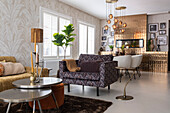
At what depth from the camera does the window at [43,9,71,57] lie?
5.88 metres

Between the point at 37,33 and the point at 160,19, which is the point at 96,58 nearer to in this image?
the point at 37,33

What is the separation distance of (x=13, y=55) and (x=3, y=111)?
2.30 meters

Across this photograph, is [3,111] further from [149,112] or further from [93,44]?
[93,44]

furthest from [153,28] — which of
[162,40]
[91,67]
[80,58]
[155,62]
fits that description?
[91,67]

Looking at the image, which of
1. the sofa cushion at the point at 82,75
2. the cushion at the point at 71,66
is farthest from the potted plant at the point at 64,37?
the sofa cushion at the point at 82,75

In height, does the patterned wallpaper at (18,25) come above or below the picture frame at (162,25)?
below

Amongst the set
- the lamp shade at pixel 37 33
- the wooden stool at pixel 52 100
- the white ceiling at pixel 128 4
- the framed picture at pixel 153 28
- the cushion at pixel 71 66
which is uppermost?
the white ceiling at pixel 128 4

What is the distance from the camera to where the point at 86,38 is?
8688 mm


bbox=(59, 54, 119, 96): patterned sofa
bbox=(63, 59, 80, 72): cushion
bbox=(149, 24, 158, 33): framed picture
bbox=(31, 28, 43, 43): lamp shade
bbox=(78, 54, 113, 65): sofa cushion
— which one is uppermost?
bbox=(149, 24, 158, 33): framed picture

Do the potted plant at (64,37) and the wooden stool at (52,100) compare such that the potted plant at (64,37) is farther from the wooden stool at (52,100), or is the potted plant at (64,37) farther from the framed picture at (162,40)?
the framed picture at (162,40)

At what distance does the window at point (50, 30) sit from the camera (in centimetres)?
588

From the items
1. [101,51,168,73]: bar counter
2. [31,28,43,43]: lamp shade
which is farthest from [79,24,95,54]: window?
[31,28,43,43]: lamp shade

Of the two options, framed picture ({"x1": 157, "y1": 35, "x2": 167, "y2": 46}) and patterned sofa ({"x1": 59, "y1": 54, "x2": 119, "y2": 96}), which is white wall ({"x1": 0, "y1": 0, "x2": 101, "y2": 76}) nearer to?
patterned sofa ({"x1": 59, "y1": 54, "x2": 119, "y2": 96})

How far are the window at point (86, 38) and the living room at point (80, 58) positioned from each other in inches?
2.0
